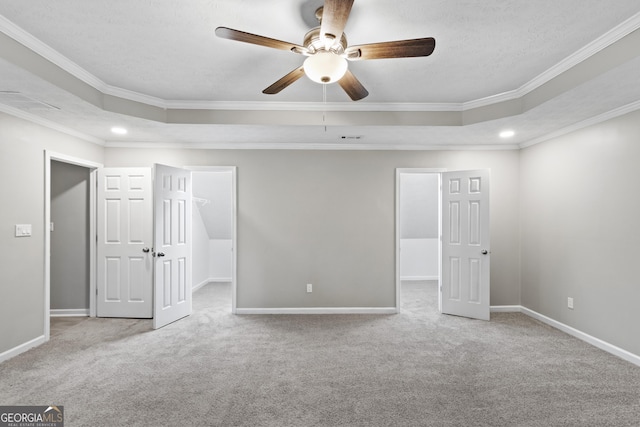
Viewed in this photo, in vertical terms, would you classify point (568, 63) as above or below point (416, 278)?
above

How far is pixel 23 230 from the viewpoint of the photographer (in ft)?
10.9

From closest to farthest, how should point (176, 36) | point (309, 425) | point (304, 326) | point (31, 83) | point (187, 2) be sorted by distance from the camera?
point (187, 2) < point (309, 425) < point (176, 36) < point (31, 83) < point (304, 326)

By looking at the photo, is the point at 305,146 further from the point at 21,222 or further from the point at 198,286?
the point at 198,286

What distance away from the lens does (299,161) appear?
4707mm

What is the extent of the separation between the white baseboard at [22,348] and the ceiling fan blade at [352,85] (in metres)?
3.89

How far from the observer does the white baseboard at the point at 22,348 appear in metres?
3.09

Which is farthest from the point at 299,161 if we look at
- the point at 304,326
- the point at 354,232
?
the point at 304,326

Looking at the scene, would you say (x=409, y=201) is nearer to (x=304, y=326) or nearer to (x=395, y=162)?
(x=395, y=162)

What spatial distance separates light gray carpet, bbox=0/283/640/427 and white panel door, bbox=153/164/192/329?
1.00ft

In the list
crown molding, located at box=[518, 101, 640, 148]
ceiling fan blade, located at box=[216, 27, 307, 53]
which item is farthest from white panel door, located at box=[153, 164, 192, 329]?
crown molding, located at box=[518, 101, 640, 148]

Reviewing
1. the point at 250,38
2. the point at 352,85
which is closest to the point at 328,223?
the point at 352,85

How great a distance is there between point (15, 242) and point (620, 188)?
19.4ft

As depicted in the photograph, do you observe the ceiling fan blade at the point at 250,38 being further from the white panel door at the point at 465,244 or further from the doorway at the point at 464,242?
the white panel door at the point at 465,244

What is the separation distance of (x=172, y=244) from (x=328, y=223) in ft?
6.90
